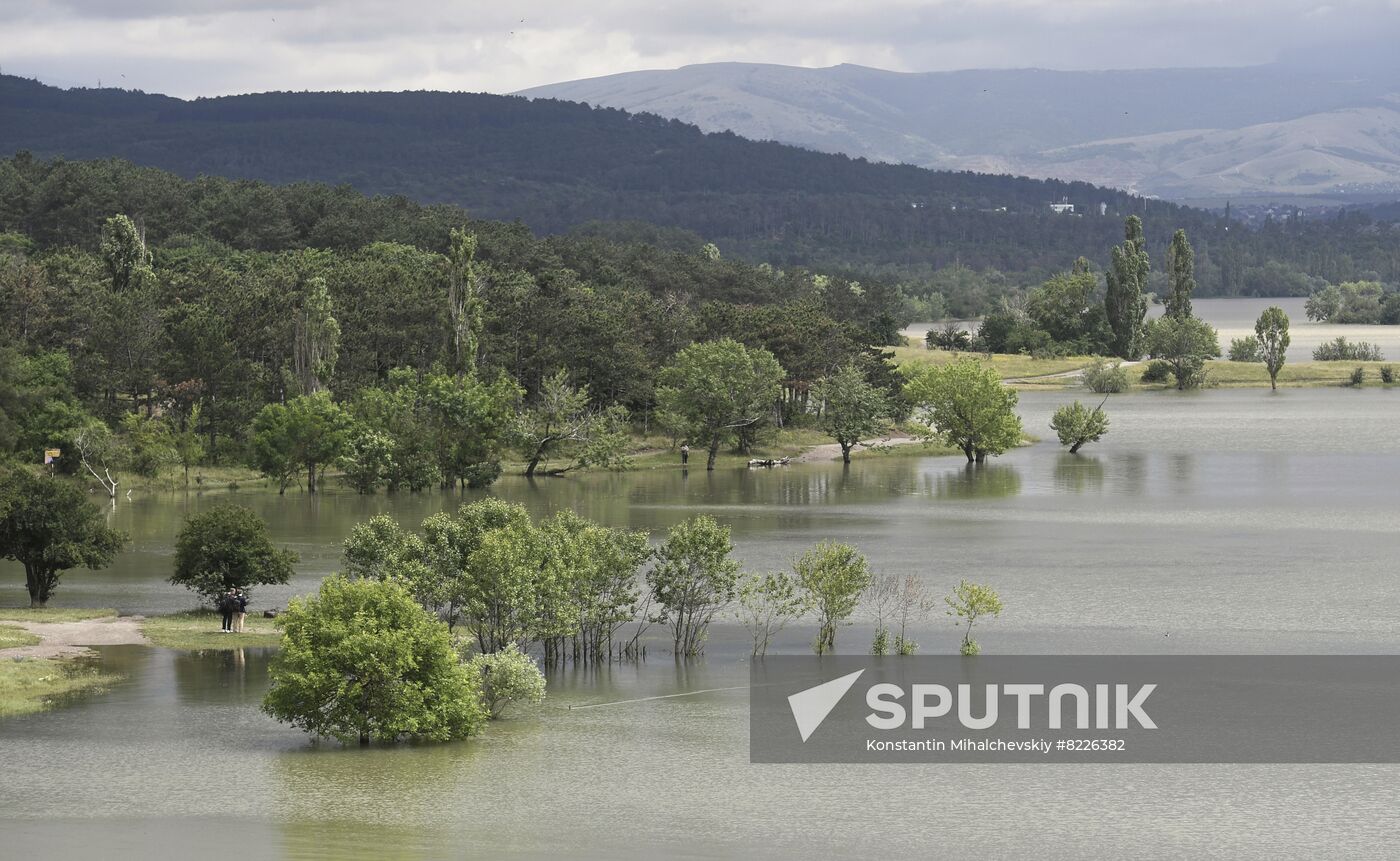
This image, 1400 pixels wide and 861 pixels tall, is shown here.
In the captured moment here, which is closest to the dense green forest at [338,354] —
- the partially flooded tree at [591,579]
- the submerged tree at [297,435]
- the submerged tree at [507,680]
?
the submerged tree at [297,435]

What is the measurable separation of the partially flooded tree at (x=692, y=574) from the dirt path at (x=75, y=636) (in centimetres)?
1298

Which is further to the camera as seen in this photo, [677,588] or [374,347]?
[374,347]

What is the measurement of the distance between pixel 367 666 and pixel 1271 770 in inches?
678

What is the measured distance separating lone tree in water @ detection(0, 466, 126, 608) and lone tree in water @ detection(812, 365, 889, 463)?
52.2m

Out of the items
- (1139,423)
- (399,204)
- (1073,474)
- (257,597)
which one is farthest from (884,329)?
(257,597)

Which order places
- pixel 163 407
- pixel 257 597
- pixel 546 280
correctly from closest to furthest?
pixel 257 597 < pixel 163 407 < pixel 546 280

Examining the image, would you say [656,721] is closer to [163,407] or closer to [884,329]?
[163,407]

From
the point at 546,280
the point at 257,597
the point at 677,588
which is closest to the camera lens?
the point at 677,588

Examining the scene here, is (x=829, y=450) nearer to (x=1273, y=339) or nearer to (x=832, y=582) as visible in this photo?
(x=832, y=582)

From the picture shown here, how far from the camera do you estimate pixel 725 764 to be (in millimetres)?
32281

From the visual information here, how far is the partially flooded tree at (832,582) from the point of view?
41.5 metres

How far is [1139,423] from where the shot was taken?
390 feet

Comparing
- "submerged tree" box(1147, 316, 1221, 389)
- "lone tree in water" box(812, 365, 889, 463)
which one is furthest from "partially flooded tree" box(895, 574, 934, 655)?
"submerged tree" box(1147, 316, 1221, 389)

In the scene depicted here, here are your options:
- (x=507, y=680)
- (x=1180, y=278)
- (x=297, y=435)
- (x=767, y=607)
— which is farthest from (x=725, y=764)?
(x=1180, y=278)
